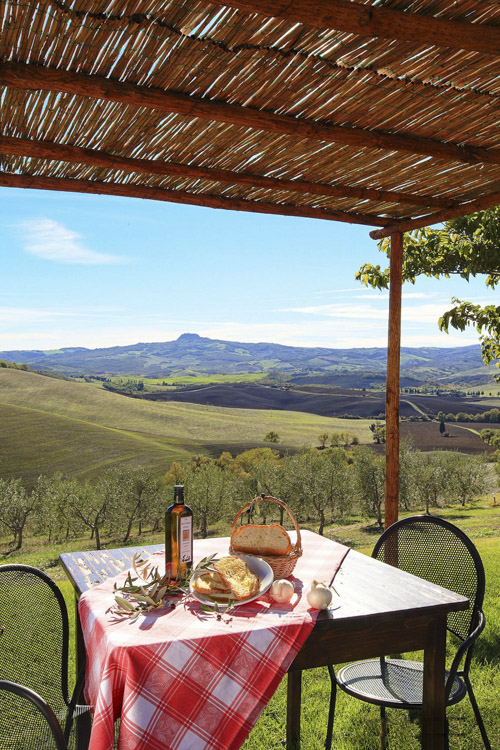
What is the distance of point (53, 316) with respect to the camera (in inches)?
830

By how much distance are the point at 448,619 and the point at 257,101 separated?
1.97 meters

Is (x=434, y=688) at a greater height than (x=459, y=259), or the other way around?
(x=459, y=259)

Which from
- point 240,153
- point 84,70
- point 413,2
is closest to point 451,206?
point 240,153

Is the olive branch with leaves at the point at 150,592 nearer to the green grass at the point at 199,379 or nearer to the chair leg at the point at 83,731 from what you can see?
the chair leg at the point at 83,731

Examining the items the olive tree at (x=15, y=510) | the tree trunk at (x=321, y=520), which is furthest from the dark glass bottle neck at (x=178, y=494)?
the tree trunk at (x=321, y=520)

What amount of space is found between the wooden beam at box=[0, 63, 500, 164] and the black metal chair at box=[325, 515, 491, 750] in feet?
4.82

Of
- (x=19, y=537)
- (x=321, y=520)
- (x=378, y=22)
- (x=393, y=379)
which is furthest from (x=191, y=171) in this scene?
(x=321, y=520)

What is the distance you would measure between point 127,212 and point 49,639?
61.4 ft

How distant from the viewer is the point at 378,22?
5.26 feet

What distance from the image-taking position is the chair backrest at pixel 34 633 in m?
1.72

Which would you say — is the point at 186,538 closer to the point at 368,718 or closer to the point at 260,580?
the point at 260,580

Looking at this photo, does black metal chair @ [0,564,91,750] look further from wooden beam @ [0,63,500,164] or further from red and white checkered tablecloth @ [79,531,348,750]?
wooden beam @ [0,63,500,164]

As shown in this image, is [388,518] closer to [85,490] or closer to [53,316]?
[85,490]

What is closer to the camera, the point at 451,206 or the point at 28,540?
the point at 451,206
